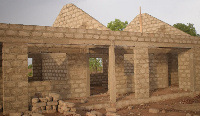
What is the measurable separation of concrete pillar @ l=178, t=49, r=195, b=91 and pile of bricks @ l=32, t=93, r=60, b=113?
26.0 ft

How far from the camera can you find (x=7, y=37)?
7.27 m

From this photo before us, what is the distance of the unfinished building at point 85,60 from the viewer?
7.46m

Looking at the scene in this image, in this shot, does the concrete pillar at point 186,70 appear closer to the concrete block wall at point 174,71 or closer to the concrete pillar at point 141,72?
the concrete pillar at point 141,72

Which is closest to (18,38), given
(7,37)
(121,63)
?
(7,37)

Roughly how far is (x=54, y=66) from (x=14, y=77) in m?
5.12

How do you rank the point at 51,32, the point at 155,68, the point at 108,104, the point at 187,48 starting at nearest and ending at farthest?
the point at 51,32 < the point at 108,104 < the point at 187,48 < the point at 155,68

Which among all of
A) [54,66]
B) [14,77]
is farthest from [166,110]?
[54,66]

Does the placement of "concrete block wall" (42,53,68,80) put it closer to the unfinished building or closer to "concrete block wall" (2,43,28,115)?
the unfinished building

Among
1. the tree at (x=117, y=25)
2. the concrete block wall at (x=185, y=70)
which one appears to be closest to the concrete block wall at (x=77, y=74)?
the concrete block wall at (x=185, y=70)

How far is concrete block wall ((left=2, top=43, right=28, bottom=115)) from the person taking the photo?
7.29 metres

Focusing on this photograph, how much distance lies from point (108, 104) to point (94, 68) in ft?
60.5

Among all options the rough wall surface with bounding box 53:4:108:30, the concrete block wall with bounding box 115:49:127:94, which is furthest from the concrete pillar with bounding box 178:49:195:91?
the rough wall surface with bounding box 53:4:108:30

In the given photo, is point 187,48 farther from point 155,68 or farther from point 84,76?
point 84,76

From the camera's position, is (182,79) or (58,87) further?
(182,79)
